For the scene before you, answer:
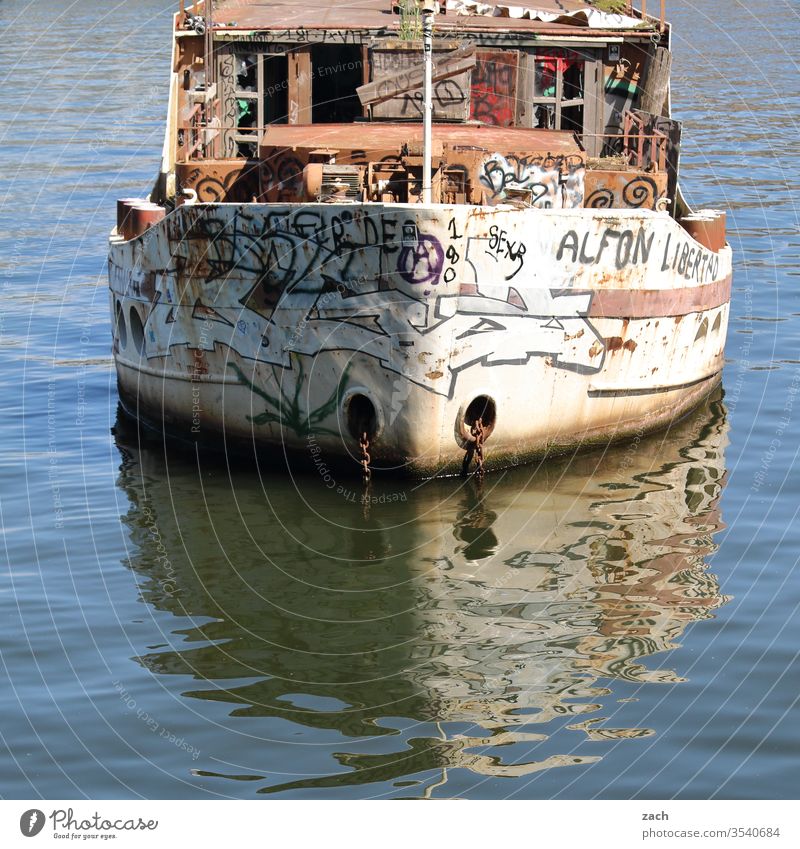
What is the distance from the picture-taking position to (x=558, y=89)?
18.3m

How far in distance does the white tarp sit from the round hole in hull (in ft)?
21.9

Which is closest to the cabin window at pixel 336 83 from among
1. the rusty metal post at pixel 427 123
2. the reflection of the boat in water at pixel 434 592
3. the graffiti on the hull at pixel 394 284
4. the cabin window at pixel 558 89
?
the cabin window at pixel 558 89

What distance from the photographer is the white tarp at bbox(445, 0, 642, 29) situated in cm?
1855

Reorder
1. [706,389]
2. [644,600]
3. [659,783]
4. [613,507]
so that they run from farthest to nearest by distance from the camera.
Answer: [706,389] < [613,507] < [644,600] < [659,783]

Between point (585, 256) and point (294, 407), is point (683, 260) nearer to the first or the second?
point (585, 256)

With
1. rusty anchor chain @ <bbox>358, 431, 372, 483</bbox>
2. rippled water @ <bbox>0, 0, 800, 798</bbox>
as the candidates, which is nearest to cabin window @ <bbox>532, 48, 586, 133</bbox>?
rippled water @ <bbox>0, 0, 800, 798</bbox>

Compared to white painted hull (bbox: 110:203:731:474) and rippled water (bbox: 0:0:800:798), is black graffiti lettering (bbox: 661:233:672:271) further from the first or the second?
rippled water (bbox: 0:0:800:798)

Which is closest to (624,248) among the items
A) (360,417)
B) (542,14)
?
(360,417)

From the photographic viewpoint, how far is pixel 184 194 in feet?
52.0

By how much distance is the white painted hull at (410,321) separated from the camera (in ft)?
44.2

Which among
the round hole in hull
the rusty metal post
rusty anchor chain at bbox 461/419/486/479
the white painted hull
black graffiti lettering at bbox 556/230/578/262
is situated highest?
the rusty metal post

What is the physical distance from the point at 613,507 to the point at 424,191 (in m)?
3.18

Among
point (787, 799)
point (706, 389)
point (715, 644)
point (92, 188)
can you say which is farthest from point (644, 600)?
point (92, 188)
